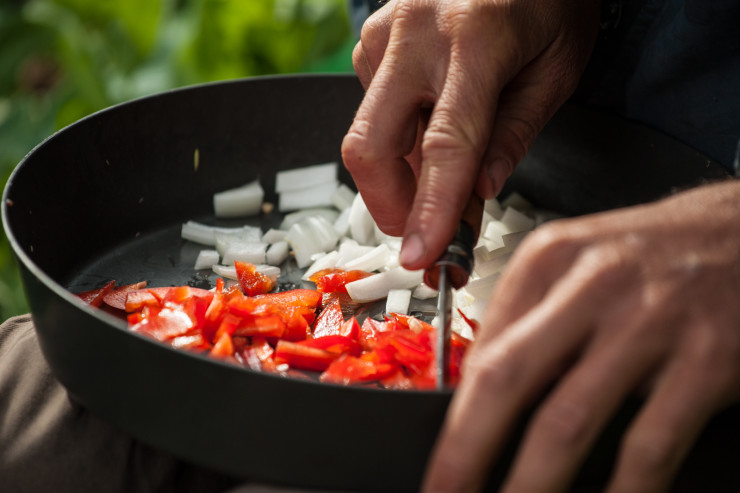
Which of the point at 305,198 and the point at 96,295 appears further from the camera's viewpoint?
the point at 305,198

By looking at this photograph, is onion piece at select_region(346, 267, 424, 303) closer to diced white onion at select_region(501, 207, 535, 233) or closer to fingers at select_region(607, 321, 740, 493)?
diced white onion at select_region(501, 207, 535, 233)

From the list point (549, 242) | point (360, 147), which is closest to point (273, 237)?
point (360, 147)

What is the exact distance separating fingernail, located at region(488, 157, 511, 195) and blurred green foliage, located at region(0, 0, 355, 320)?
1.53 m

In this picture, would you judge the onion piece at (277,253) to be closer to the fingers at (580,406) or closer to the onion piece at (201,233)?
the onion piece at (201,233)

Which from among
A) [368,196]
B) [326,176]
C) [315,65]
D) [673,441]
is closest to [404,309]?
[368,196]

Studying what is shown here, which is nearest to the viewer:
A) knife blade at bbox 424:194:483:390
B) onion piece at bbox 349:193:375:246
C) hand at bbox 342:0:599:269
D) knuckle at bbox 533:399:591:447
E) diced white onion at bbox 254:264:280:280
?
knuckle at bbox 533:399:591:447

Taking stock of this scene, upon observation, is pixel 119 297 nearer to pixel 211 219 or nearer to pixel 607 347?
pixel 211 219

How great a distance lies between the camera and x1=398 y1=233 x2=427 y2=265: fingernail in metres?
0.85

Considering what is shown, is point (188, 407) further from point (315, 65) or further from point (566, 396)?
point (315, 65)

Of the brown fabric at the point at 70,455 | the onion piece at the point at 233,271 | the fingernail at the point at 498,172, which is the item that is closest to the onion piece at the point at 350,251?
the onion piece at the point at 233,271

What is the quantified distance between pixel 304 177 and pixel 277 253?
256mm

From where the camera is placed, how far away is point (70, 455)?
0.80 meters

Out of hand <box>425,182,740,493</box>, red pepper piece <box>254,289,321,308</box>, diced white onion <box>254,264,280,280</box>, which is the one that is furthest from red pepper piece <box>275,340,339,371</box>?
hand <box>425,182,740,493</box>

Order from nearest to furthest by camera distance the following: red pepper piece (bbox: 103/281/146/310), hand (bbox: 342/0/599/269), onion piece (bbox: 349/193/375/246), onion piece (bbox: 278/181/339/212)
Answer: hand (bbox: 342/0/599/269) < red pepper piece (bbox: 103/281/146/310) < onion piece (bbox: 349/193/375/246) < onion piece (bbox: 278/181/339/212)
